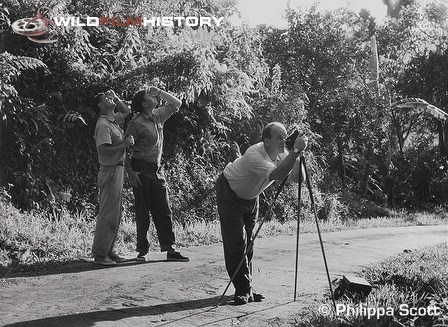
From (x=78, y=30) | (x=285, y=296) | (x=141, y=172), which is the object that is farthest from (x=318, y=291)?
(x=78, y=30)

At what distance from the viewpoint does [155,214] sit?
7.26m

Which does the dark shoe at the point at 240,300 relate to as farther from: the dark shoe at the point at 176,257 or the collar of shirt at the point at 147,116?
the collar of shirt at the point at 147,116

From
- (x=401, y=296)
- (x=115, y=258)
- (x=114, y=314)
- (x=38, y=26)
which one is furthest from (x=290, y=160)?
(x=38, y=26)

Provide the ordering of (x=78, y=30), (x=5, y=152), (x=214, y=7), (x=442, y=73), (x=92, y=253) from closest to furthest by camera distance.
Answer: (x=92, y=253)
(x=5, y=152)
(x=78, y=30)
(x=214, y=7)
(x=442, y=73)

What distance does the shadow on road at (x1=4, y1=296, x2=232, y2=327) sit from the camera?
443cm

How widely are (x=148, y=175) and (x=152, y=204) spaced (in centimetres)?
40

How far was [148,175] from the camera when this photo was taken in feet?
23.5

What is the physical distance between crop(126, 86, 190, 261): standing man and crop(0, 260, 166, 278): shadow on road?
1.62ft

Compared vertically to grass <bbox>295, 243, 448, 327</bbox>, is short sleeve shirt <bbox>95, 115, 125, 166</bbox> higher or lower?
higher

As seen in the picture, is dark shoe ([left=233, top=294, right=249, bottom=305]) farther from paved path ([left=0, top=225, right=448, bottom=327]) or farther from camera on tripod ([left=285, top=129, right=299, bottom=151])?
camera on tripod ([left=285, top=129, right=299, bottom=151])

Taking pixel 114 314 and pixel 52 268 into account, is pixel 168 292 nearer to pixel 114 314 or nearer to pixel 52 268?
pixel 114 314

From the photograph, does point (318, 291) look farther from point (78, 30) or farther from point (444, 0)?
point (444, 0)

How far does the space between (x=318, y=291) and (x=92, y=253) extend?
2.82m

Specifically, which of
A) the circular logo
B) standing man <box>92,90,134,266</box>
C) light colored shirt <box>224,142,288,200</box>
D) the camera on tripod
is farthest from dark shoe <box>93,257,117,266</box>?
the circular logo
